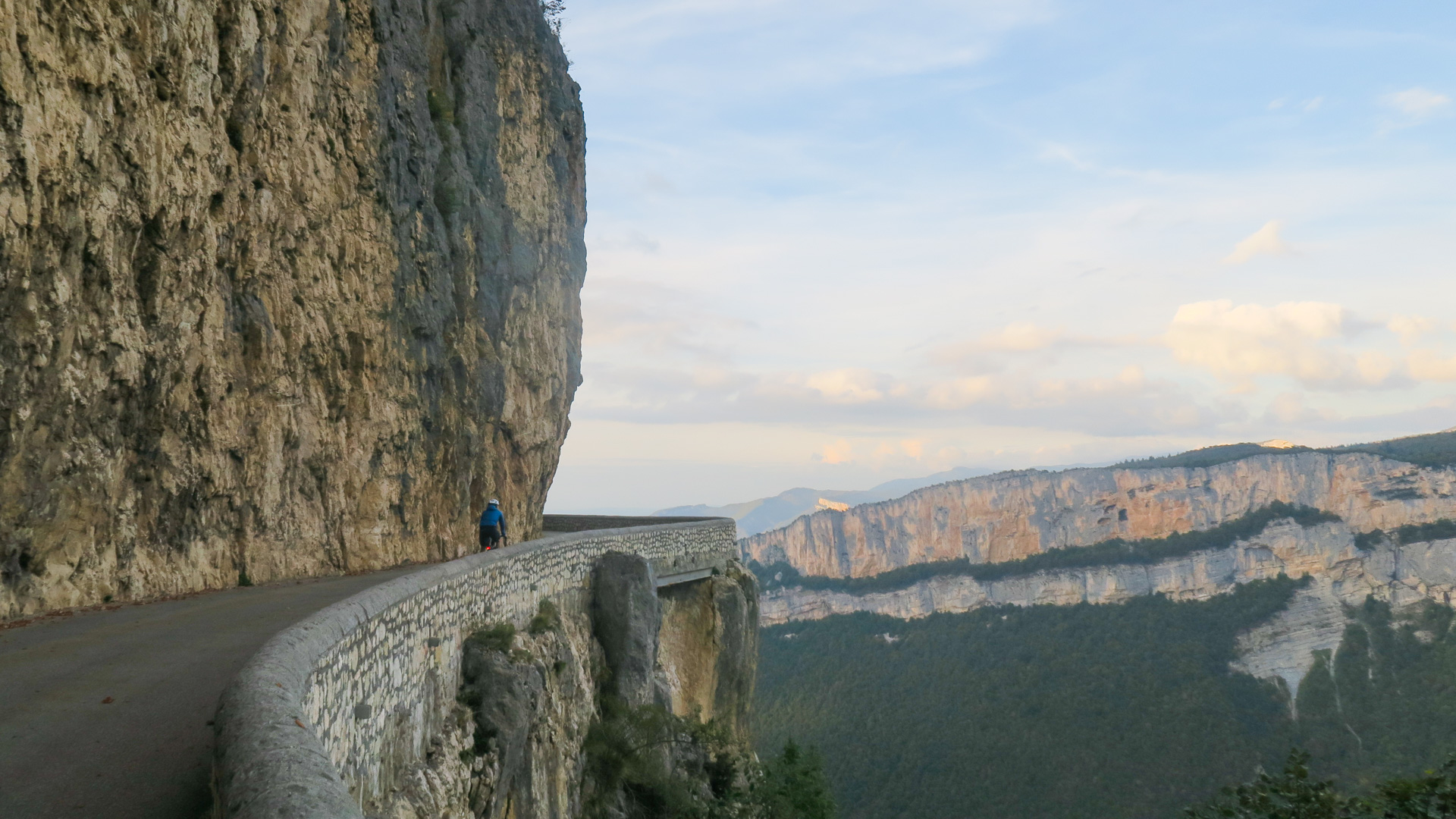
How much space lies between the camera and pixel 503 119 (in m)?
23.2

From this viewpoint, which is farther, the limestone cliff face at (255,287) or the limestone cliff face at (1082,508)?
the limestone cliff face at (1082,508)

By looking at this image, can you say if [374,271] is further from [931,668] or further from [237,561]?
[931,668]

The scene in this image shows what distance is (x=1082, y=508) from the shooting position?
4715 inches

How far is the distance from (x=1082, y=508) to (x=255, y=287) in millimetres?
119234

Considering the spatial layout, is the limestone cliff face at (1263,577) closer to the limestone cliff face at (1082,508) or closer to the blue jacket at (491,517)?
the limestone cliff face at (1082,508)

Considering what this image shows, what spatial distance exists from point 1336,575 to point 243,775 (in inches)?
4219

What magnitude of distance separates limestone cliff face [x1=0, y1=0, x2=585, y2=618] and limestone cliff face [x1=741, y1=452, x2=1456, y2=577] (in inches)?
4013

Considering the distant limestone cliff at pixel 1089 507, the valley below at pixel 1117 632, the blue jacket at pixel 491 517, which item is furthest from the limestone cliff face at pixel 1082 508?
the blue jacket at pixel 491 517

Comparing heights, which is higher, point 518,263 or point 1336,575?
point 518,263

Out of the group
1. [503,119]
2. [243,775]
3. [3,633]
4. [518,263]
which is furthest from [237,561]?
[503,119]

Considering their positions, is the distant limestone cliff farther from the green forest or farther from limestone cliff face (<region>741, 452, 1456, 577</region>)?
the green forest

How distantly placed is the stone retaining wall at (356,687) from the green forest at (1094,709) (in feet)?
117

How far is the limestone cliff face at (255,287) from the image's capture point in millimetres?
9188

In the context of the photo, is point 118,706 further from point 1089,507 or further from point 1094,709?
point 1089,507
